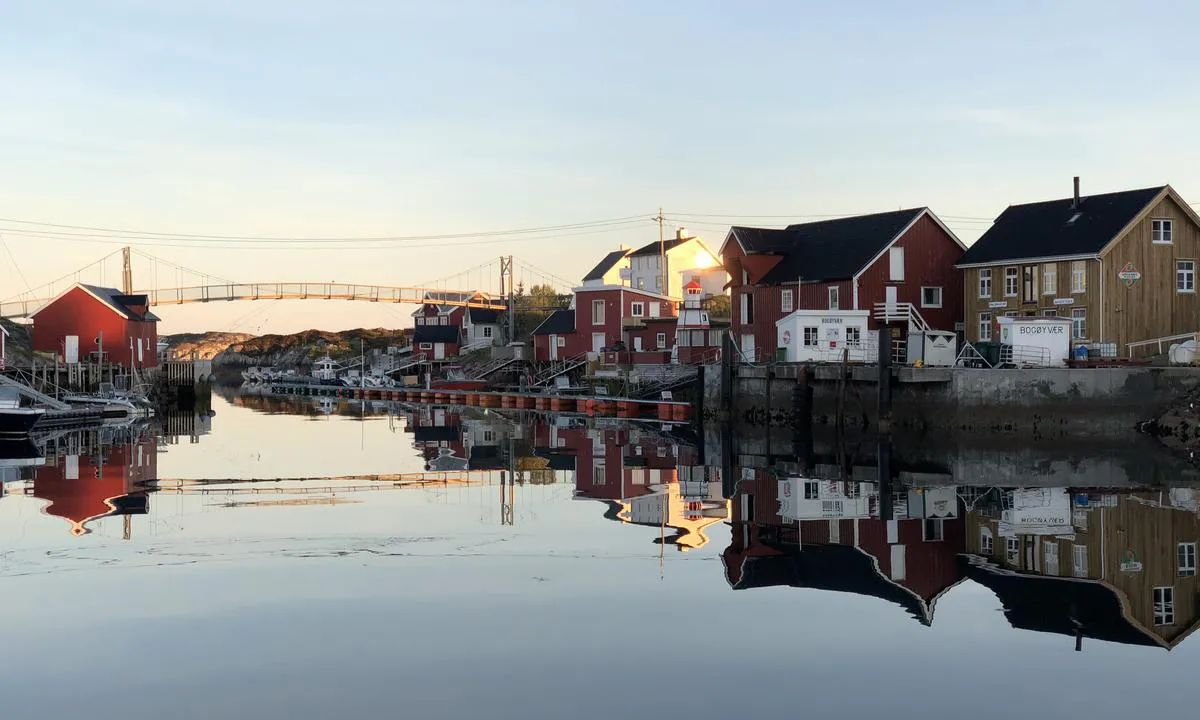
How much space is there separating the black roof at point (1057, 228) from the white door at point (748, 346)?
10.7 metres

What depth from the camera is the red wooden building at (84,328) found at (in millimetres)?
73750

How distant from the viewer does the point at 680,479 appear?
1161 inches

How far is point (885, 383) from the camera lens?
137 ft

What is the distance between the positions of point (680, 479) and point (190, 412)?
48919 millimetres

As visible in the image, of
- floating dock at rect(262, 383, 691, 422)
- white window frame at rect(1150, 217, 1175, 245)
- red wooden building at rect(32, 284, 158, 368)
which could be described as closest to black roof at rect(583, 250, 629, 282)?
floating dock at rect(262, 383, 691, 422)

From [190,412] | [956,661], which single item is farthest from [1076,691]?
→ [190,412]

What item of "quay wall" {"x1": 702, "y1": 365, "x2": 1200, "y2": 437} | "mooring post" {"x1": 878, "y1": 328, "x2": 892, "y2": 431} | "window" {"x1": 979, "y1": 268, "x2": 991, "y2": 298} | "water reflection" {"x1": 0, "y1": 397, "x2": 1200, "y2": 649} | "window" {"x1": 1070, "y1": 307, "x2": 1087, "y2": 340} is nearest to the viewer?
"water reflection" {"x1": 0, "y1": 397, "x2": 1200, "y2": 649}

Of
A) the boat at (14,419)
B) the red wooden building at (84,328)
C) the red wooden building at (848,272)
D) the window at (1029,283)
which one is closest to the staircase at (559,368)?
the red wooden building at (848,272)

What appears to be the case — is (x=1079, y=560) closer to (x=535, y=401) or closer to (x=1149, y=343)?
(x=1149, y=343)

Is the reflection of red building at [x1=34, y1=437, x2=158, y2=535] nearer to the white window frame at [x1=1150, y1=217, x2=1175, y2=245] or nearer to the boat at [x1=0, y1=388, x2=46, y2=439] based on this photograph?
the boat at [x1=0, y1=388, x2=46, y2=439]

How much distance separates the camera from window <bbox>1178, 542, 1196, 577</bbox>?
55.3 ft

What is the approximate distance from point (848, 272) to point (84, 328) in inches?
1876

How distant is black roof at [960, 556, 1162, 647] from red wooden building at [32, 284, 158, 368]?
66499 millimetres

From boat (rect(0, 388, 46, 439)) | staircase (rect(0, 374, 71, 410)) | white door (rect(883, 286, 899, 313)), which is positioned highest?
white door (rect(883, 286, 899, 313))
